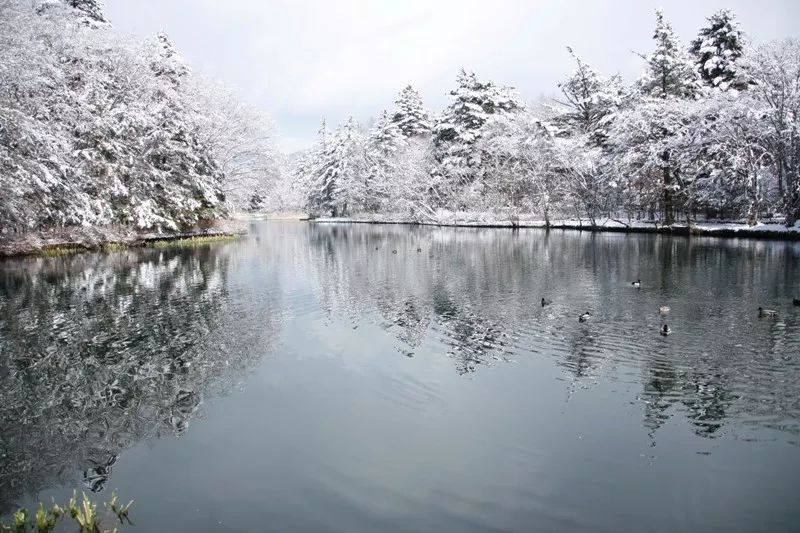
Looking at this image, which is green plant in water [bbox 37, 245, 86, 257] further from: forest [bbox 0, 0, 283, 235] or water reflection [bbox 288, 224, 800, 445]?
water reflection [bbox 288, 224, 800, 445]

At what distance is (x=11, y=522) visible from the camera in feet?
19.5

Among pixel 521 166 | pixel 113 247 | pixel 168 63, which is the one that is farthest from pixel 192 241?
pixel 521 166

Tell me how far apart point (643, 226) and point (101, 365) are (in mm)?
44711

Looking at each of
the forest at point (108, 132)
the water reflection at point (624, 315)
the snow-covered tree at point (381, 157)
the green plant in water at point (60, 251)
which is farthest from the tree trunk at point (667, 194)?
the green plant in water at point (60, 251)

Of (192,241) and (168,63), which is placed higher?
(168,63)

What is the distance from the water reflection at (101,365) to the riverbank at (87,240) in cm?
1001

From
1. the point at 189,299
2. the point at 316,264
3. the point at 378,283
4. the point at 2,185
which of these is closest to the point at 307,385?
the point at 189,299

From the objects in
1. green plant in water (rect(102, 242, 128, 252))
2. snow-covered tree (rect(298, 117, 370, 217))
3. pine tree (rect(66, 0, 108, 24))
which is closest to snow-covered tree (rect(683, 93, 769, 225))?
green plant in water (rect(102, 242, 128, 252))

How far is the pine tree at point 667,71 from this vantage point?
46.9 meters

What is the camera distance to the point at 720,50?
52.6 m

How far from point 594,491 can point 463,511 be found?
5.24 feet

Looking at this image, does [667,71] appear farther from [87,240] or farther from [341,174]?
[341,174]

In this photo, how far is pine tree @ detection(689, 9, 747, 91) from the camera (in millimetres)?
50906

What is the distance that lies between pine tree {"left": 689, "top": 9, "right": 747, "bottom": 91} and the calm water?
4127 cm
